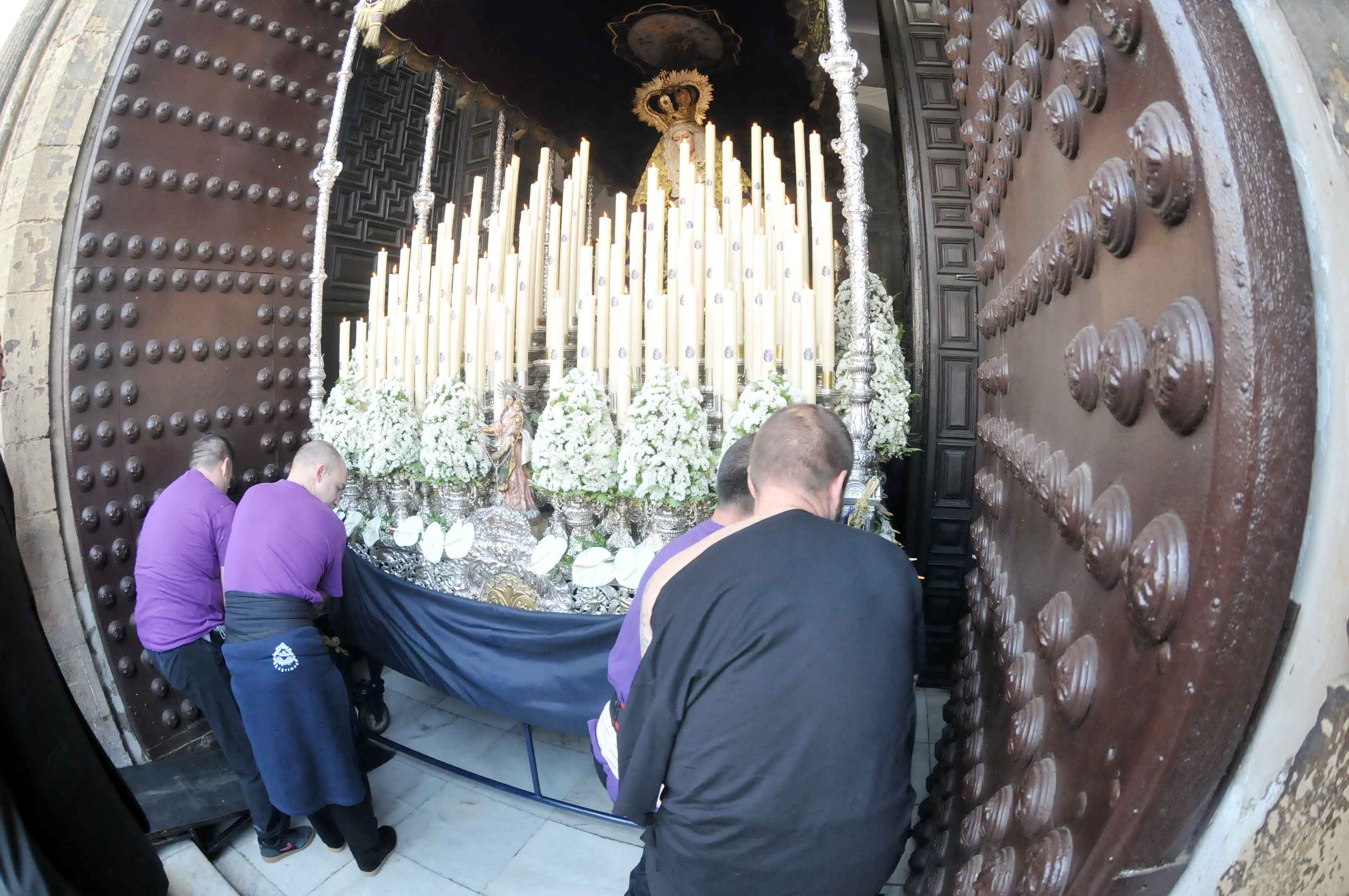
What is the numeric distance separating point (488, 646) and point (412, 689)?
5.87 ft

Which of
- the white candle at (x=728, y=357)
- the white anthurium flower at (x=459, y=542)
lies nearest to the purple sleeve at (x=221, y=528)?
the white anthurium flower at (x=459, y=542)

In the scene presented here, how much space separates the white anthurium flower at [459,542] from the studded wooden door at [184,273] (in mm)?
1648

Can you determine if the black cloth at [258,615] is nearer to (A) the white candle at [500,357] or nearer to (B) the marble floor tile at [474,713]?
(A) the white candle at [500,357]

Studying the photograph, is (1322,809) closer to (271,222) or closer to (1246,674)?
(1246,674)

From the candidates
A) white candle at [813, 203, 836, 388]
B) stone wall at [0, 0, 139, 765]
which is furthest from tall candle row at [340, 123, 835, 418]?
stone wall at [0, 0, 139, 765]

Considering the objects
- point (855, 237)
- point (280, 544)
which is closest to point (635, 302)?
point (855, 237)

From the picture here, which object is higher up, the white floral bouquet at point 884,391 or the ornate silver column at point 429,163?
the ornate silver column at point 429,163

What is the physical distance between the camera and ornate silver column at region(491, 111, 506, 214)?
4.83 metres

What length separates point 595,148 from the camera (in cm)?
539

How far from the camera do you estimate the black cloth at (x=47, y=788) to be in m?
1.57

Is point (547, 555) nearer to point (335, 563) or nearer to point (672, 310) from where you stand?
point (335, 563)

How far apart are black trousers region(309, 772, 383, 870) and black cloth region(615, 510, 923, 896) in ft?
5.94

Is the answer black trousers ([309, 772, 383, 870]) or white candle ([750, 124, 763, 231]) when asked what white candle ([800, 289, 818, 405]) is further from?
black trousers ([309, 772, 383, 870])

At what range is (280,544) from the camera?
8.02 feet
